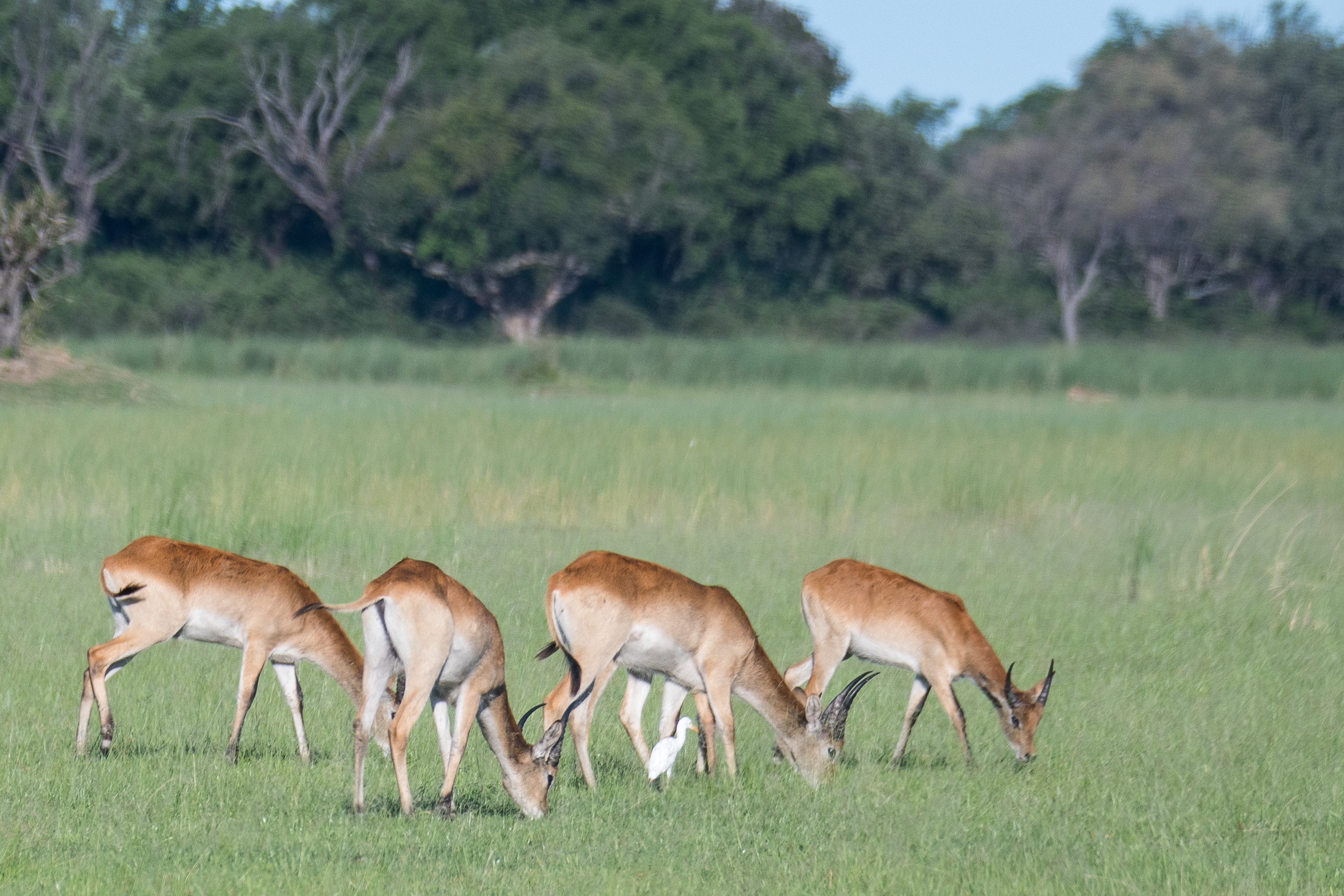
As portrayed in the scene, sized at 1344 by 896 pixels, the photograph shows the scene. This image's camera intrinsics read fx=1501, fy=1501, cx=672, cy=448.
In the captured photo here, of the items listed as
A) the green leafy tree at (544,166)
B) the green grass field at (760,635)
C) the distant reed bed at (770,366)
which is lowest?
the distant reed bed at (770,366)

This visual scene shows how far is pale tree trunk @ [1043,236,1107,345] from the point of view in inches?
2121

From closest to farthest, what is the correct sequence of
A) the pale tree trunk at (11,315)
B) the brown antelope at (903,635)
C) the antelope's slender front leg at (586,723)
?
1. the antelope's slender front leg at (586,723)
2. the brown antelope at (903,635)
3. the pale tree trunk at (11,315)

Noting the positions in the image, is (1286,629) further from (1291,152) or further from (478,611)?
(1291,152)

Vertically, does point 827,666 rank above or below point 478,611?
below

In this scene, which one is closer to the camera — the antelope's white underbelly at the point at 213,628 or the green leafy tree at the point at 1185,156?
the antelope's white underbelly at the point at 213,628

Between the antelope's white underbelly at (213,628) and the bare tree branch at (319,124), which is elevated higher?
the bare tree branch at (319,124)

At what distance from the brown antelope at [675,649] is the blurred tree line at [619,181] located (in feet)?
132

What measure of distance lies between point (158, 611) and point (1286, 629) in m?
7.34

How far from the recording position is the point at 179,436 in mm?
18281

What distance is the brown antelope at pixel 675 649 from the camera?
6289 mm

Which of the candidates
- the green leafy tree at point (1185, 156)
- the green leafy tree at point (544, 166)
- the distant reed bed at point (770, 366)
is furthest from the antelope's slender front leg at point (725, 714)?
the green leafy tree at point (1185, 156)

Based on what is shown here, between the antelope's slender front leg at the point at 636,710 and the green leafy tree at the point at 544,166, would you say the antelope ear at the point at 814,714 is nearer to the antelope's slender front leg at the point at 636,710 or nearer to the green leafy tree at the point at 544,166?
the antelope's slender front leg at the point at 636,710

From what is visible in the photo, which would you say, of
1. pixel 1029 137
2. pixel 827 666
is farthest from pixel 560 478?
pixel 1029 137

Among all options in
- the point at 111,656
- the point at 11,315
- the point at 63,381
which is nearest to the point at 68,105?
the point at 11,315
